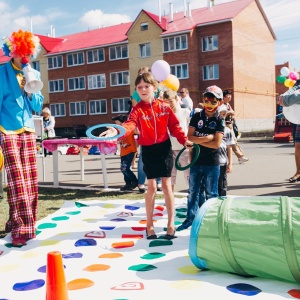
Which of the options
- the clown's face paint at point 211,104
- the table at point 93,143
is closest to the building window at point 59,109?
the table at point 93,143

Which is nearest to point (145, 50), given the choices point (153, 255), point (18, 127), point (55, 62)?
point (55, 62)

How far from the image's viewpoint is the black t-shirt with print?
460 centimetres

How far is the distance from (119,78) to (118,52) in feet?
8.47

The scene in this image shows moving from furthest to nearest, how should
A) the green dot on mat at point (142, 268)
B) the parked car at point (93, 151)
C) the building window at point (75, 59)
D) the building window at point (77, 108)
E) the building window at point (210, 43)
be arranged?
the building window at point (77, 108), the building window at point (75, 59), the building window at point (210, 43), the parked car at point (93, 151), the green dot on mat at point (142, 268)

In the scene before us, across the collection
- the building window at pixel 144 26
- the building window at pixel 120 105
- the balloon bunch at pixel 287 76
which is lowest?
the balloon bunch at pixel 287 76

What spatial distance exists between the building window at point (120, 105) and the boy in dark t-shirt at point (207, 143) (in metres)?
37.3

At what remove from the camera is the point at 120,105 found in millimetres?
42375

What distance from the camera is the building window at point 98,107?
43.7 meters

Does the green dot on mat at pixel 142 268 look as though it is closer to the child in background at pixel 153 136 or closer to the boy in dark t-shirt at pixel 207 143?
the child in background at pixel 153 136

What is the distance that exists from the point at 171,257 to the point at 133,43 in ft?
128

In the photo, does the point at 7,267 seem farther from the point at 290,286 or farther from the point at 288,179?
the point at 288,179

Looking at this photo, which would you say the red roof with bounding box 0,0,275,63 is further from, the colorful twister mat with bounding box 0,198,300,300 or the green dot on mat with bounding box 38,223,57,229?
the colorful twister mat with bounding box 0,198,300,300

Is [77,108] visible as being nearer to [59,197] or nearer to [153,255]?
[59,197]

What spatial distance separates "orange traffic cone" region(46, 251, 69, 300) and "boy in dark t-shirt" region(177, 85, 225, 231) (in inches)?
90.0
